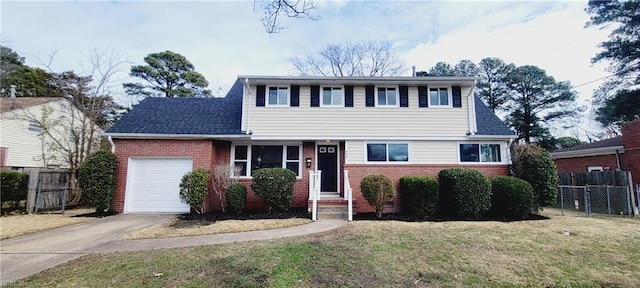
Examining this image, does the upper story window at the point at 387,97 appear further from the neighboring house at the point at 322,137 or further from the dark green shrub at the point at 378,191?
the dark green shrub at the point at 378,191

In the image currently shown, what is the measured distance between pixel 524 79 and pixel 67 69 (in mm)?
34851

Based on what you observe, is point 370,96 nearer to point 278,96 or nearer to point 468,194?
point 278,96

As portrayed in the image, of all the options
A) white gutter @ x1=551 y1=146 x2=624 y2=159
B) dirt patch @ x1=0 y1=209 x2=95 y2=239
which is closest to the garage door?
dirt patch @ x1=0 y1=209 x2=95 y2=239

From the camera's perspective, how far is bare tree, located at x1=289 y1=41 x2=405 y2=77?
76.7 ft

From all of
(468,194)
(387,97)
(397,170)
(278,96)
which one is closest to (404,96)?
(387,97)

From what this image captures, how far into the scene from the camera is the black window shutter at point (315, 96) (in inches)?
446

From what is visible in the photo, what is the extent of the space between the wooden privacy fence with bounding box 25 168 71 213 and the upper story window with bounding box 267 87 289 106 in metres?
8.09

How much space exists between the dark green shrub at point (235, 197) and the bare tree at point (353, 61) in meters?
15.5

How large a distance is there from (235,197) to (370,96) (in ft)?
20.9

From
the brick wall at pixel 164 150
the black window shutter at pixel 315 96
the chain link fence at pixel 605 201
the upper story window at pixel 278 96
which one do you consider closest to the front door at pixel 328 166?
the black window shutter at pixel 315 96

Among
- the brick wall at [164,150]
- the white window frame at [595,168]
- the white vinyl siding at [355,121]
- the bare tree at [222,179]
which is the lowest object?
the bare tree at [222,179]

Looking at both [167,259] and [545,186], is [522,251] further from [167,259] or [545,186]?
[167,259]

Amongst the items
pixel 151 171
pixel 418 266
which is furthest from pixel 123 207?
pixel 418 266

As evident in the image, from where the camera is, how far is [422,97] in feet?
37.5
